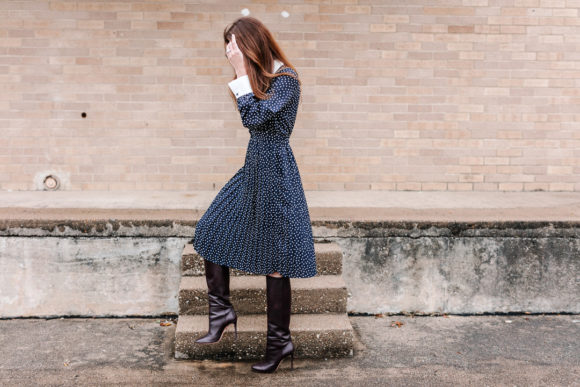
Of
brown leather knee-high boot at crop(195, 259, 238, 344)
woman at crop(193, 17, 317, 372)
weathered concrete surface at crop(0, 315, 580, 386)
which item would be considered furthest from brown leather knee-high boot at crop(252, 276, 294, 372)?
brown leather knee-high boot at crop(195, 259, 238, 344)

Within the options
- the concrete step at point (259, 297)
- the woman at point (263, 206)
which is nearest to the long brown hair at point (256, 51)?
the woman at point (263, 206)

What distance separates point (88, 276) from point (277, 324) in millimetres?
1855

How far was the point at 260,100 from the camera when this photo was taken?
332 cm

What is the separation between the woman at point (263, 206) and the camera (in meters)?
3.31

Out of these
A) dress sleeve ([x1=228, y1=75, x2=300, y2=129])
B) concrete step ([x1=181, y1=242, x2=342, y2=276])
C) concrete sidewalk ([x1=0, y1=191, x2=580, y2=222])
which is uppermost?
dress sleeve ([x1=228, y1=75, x2=300, y2=129])

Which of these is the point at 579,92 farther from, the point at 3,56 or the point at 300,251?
the point at 3,56

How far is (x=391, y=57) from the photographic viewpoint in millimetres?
5992

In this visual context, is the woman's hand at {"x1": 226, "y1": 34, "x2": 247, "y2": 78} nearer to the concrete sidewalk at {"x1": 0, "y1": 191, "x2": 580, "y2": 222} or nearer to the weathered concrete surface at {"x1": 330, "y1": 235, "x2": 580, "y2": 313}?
the concrete sidewalk at {"x1": 0, "y1": 191, "x2": 580, "y2": 222}

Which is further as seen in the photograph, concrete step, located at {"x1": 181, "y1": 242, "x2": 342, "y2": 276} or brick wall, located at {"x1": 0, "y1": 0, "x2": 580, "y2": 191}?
brick wall, located at {"x1": 0, "y1": 0, "x2": 580, "y2": 191}

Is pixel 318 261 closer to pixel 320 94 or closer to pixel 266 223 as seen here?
pixel 266 223

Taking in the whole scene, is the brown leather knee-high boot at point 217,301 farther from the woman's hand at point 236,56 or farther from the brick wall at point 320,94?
the brick wall at point 320,94

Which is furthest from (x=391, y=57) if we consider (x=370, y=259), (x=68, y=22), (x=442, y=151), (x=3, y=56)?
(x=3, y=56)

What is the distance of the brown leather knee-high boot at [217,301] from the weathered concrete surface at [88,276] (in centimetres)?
108

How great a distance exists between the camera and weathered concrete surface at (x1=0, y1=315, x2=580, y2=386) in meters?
3.59
